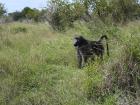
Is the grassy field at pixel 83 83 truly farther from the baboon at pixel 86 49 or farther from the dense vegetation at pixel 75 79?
the baboon at pixel 86 49

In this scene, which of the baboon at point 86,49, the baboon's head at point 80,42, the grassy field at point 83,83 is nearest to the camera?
the grassy field at point 83,83

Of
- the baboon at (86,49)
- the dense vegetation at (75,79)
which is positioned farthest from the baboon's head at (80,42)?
the dense vegetation at (75,79)

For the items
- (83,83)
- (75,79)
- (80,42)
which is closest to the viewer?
(83,83)

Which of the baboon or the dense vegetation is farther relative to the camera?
the baboon

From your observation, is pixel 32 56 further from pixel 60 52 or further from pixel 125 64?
pixel 125 64

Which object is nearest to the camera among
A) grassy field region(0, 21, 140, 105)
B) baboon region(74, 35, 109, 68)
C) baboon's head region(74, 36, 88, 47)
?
grassy field region(0, 21, 140, 105)

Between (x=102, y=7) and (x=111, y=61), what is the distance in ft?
41.0

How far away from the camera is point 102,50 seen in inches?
386

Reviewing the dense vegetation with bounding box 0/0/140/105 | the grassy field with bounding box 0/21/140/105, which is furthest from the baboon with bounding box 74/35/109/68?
the grassy field with bounding box 0/21/140/105

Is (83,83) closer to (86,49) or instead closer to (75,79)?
(75,79)

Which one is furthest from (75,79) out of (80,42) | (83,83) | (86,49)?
(80,42)

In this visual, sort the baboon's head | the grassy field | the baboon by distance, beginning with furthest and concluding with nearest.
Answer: the baboon's head < the baboon < the grassy field

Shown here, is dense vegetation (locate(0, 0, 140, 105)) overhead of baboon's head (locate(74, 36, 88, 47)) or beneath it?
beneath

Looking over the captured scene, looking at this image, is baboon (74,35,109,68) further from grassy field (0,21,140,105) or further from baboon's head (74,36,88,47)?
grassy field (0,21,140,105)
